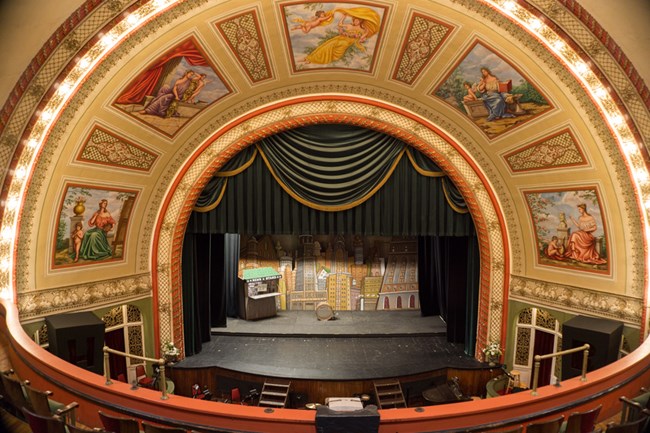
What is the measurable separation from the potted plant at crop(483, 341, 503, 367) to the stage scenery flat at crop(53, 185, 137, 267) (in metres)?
8.20

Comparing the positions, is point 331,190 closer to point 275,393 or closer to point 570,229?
point 275,393

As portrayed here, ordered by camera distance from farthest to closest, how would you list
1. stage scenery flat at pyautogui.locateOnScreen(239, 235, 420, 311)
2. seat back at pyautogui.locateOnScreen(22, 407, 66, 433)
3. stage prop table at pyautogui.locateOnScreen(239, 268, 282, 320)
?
stage scenery flat at pyautogui.locateOnScreen(239, 235, 420, 311) → stage prop table at pyautogui.locateOnScreen(239, 268, 282, 320) → seat back at pyautogui.locateOnScreen(22, 407, 66, 433)

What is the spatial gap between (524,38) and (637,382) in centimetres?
503

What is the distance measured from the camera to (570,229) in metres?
8.78

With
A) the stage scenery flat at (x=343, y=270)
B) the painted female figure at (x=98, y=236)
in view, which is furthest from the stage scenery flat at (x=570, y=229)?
the painted female figure at (x=98, y=236)

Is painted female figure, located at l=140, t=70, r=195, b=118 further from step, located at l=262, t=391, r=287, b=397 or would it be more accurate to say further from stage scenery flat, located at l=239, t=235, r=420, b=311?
step, located at l=262, t=391, r=287, b=397

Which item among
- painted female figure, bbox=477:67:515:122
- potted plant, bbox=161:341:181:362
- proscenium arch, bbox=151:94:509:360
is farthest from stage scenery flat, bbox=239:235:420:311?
painted female figure, bbox=477:67:515:122

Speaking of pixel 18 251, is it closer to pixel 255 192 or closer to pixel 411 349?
pixel 255 192

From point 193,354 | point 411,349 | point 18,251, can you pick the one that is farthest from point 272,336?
point 18,251

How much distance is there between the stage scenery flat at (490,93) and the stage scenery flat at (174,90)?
4380mm

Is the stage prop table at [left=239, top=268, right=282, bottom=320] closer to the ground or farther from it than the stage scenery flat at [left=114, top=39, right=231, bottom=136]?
closer to the ground

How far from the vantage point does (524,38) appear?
7.01 meters

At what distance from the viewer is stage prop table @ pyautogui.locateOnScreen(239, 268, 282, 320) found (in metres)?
12.7

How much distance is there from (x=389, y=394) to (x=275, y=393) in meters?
2.40
